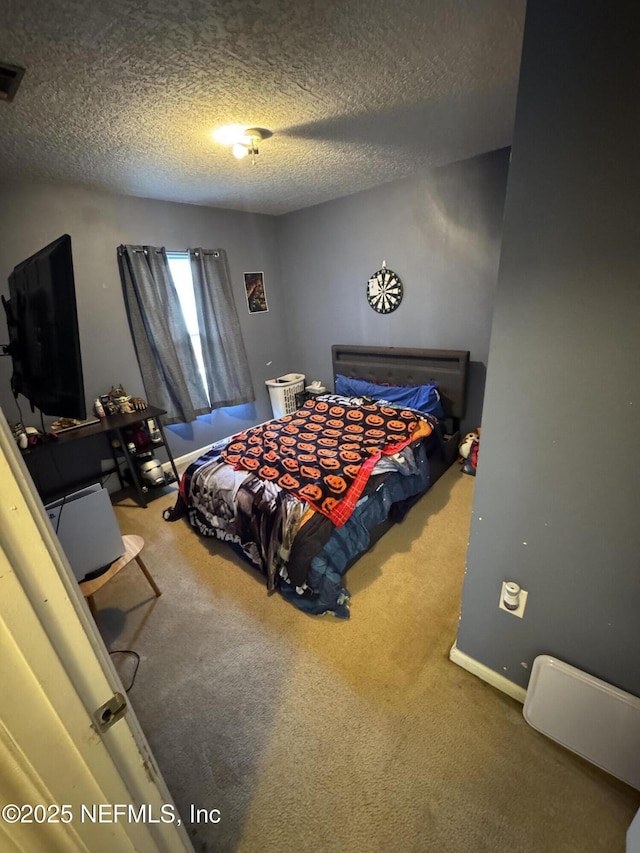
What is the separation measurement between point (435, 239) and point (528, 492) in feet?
8.93

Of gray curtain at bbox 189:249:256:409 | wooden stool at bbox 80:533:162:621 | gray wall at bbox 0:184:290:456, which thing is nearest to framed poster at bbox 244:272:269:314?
gray wall at bbox 0:184:290:456

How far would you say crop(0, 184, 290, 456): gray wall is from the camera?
256cm

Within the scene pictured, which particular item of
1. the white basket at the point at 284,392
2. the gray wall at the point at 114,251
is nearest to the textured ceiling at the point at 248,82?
the gray wall at the point at 114,251

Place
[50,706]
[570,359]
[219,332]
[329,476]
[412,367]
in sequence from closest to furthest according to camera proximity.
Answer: [50,706], [570,359], [329,476], [412,367], [219,332]

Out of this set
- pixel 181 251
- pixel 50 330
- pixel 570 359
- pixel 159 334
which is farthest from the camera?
pixel 181 251

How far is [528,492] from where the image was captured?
3.79ft

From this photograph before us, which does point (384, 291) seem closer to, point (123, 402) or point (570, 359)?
point (123, 402)

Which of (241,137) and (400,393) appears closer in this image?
(241,137)

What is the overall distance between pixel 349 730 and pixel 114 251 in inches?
145

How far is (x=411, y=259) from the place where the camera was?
328cm

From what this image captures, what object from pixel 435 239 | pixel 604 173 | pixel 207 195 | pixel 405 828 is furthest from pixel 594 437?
pixel 207 195

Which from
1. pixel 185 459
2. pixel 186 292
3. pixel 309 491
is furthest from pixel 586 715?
pixel 186 292

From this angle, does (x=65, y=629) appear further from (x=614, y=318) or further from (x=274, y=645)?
(x=274, y=645)

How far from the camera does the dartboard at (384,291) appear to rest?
11.3ft
